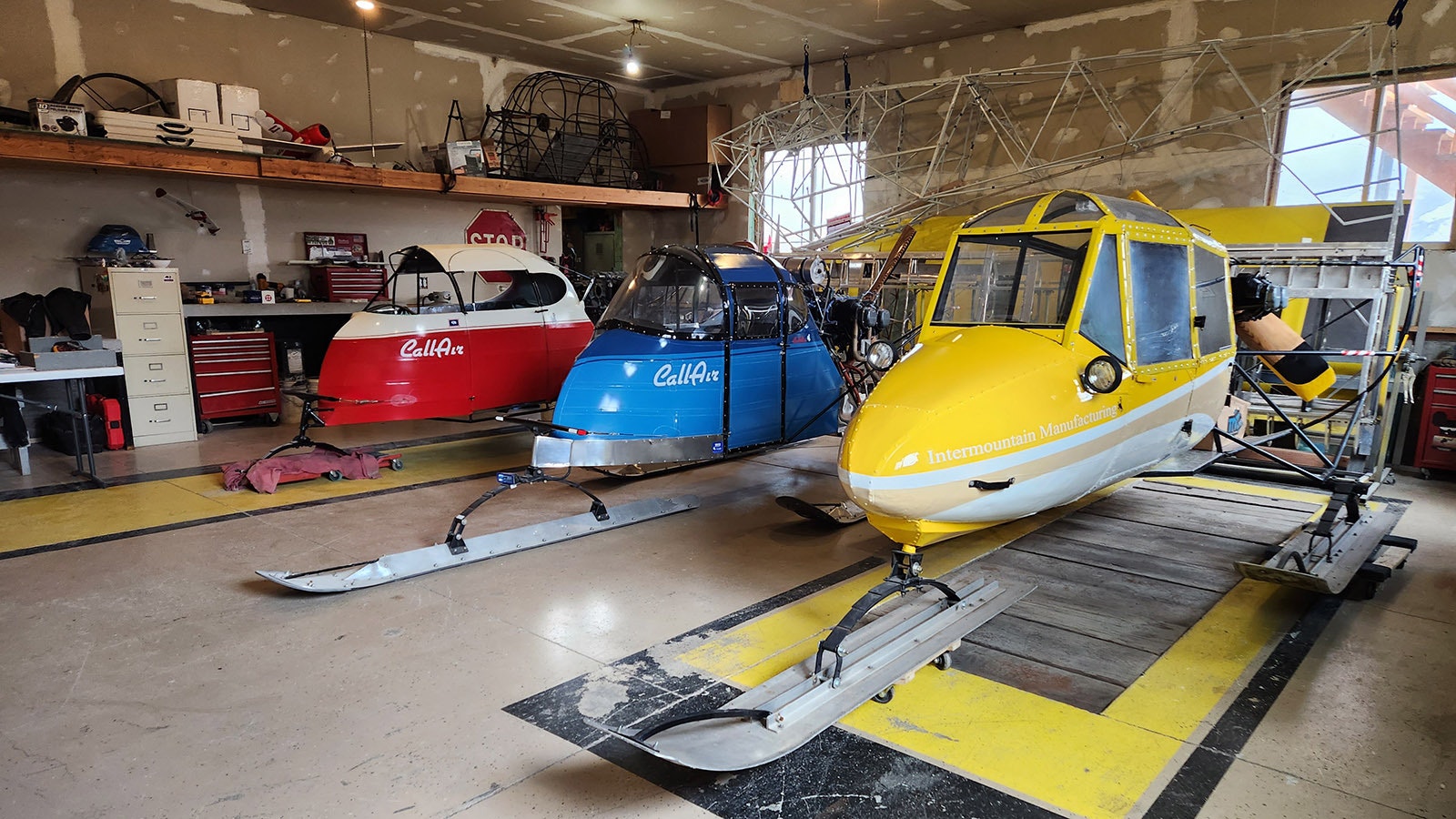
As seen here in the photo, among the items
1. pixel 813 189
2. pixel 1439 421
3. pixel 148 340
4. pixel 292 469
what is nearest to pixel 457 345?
pixel 292 469

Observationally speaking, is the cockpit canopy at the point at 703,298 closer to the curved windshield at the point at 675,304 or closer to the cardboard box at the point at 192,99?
the curved windshield at the point at 675,304

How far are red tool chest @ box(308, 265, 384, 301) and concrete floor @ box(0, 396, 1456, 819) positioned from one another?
14.4 feet

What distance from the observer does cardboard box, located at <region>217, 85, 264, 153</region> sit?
27.3 feet

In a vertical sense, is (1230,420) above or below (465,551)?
above

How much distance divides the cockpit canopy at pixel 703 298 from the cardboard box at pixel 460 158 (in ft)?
14.8

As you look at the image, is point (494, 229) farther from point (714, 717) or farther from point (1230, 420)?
point (714, 717)

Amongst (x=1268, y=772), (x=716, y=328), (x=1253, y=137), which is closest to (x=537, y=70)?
(x=716, y=328)

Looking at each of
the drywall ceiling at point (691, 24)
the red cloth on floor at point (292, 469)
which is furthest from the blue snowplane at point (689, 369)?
the drywall ceiling at point (691, 24)

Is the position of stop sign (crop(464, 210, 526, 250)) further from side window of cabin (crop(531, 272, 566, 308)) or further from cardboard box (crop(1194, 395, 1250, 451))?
cardboard box (crop(1194, 395, 1250, 451))

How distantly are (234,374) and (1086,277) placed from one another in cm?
897

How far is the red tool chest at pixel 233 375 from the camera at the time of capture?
874 cm

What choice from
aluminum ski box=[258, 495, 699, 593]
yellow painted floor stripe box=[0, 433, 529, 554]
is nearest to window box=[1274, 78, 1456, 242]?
aluminum ski box=[258, 495, 699, 593]

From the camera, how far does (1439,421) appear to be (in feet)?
23.1

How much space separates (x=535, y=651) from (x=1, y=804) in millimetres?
1896
